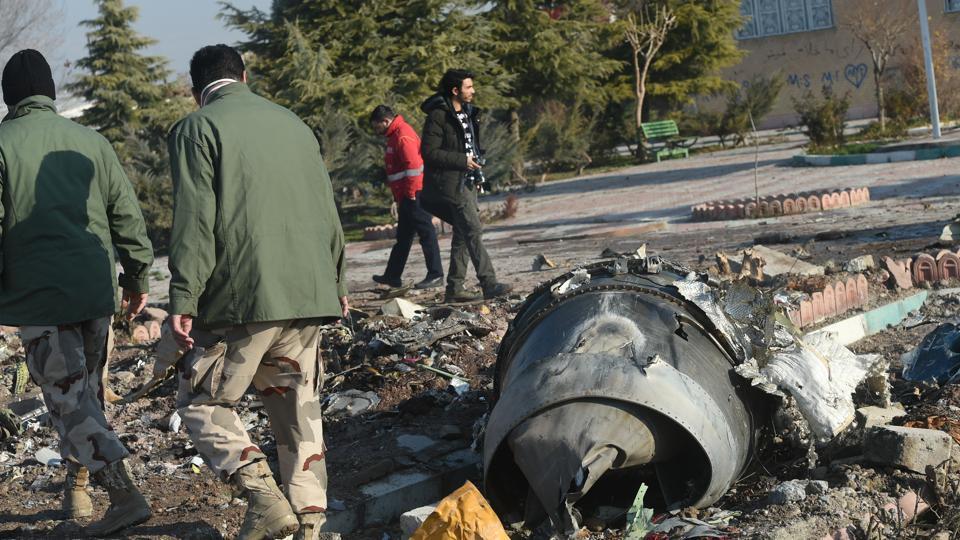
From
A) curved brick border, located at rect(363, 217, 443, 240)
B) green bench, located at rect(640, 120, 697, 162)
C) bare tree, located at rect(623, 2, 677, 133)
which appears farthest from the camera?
bare tree, located at rect(623, 2, 677, 133)

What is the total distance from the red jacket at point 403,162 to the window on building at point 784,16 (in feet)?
105

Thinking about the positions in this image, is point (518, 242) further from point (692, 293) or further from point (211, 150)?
point (211, 150)

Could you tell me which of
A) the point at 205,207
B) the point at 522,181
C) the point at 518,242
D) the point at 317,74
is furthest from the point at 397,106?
the point at 205,207

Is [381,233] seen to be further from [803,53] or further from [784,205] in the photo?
[803,53]

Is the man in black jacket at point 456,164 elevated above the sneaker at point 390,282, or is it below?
above

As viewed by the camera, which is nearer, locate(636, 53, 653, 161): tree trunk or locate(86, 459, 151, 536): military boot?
locate(86, 459, 151, 536): military boot

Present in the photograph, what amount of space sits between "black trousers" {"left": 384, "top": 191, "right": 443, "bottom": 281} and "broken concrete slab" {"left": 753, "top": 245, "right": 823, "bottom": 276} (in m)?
2.85

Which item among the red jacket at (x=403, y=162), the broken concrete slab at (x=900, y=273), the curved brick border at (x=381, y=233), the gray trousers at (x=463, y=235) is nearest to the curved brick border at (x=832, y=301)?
the broken concrete slab at (x=900, y=273)

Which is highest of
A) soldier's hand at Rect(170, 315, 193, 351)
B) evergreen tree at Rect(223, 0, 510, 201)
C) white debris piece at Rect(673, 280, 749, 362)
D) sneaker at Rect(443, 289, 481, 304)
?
evergreen tree at Rect(223, 0, 510, 201)

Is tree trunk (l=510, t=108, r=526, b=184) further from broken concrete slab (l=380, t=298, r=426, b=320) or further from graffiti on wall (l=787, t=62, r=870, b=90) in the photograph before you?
graffiti on wall (l=787, t=62, r=870, b=90)

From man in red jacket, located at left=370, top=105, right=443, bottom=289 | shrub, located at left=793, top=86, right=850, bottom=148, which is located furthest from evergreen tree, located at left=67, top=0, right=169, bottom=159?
man in red jacket, located at left=370, top=105, right=443, bottom=289

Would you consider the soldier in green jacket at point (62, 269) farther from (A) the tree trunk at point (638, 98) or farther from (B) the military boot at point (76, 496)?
(A) the tree trunk at point (638, 98)

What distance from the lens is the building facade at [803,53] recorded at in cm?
3906

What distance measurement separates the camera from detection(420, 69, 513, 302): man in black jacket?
362 inches
